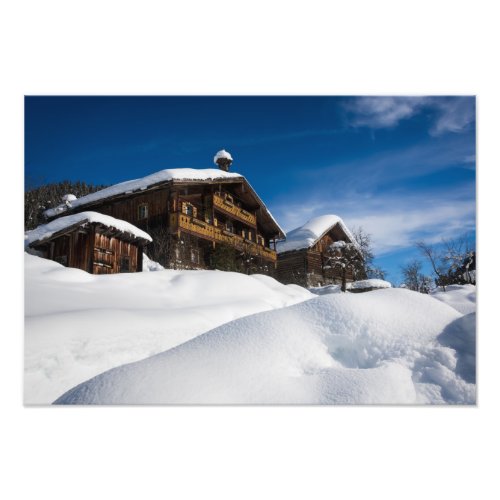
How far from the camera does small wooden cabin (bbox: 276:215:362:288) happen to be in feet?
21.6

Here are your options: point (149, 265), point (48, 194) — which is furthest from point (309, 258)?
point (48, 194)

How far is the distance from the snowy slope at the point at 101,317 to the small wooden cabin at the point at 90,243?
5.93ft

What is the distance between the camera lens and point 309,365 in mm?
3254

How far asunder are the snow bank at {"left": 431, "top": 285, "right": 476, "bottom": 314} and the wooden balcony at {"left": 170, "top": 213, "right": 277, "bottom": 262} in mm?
6664

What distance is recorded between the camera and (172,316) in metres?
4.89

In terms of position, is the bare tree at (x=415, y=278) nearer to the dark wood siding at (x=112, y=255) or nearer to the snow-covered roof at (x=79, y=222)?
the snow-covered roof at (x=79, y=222)

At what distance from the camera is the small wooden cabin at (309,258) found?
21.6 feet

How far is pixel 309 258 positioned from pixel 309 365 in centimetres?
795

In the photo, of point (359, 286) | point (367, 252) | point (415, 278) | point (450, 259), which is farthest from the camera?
point (359, 286)

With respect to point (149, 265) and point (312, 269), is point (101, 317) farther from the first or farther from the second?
point (312, 269)

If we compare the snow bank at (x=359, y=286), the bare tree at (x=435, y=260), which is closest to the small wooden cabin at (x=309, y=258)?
the snow bank at (x=359, y=286)

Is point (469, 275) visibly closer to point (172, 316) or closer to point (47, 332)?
point (172, 316)
